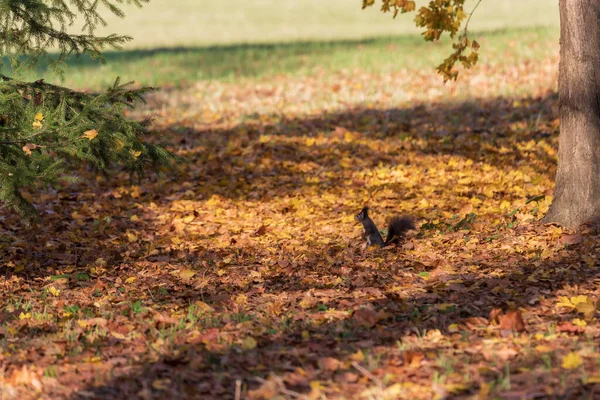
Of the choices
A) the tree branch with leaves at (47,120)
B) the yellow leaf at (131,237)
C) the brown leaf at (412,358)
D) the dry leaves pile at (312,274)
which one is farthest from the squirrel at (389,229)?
the brown leaf at (412,358)

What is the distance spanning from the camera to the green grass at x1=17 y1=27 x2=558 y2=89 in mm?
20844

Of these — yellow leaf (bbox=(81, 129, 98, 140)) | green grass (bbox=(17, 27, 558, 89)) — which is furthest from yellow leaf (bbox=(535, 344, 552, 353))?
green grass (bbox=(17, 27, 558, 89))

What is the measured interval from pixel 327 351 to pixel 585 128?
13.3 ft

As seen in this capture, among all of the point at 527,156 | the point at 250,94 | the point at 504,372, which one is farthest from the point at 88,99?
the point at 250,94

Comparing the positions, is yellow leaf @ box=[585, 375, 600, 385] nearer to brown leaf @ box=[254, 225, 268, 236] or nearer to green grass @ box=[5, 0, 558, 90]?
brown leaf @ box=[254, 225, 268, 236]

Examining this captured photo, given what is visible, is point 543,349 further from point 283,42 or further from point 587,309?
point 283,42

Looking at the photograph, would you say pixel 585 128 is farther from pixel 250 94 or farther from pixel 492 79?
pixel 250 94

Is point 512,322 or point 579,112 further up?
point 579,112

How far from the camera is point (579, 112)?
25.6 ft

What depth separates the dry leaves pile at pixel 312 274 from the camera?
4727 mm

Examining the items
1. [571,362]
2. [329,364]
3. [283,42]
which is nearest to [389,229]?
[329,364]

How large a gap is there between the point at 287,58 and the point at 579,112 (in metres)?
16.6

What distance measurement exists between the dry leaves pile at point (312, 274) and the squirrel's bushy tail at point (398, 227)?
5.3 inches

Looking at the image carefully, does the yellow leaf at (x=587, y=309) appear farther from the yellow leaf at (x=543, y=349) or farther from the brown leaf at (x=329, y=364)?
the brown leaf at (x=329, y=364)
